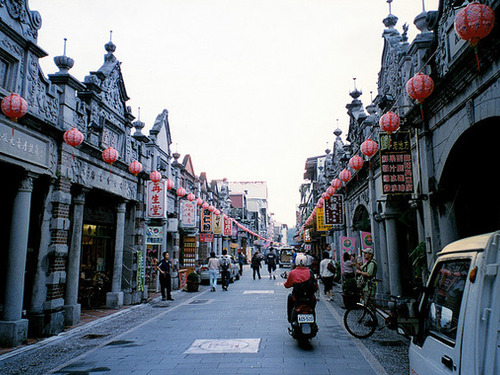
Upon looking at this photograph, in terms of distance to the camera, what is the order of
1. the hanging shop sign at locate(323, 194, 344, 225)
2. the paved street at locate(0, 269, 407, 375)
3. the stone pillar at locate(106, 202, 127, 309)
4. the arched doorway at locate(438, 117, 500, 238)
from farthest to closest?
the hanging shop sign at locate(323, 194, 344, 225) → the stone pillar at locate(106, 202, 127, 309) → the arched doorway at locate(438, 117, 500, 238) → the paved street at locate(0, 269, 407, 375)

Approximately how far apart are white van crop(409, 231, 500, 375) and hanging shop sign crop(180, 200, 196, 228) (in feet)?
62.9

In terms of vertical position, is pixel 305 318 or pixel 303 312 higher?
pixel 303 312

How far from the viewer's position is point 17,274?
8828 millimetres

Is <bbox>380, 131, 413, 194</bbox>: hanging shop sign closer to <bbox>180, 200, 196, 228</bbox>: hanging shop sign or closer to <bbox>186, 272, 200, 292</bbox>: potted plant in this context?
<bbox>186, 272, 200, 292</bbox>: potted plant

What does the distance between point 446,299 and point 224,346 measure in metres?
5.43

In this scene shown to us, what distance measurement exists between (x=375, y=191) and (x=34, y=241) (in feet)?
36.6

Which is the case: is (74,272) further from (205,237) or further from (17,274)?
(205,237)

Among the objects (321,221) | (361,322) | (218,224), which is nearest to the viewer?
(361,322)

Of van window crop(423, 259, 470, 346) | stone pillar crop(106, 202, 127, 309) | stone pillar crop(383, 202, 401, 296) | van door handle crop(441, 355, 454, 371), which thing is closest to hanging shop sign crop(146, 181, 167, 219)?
stone pillar crop(106, 202, 127, 309)

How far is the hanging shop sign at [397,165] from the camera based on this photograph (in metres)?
10.2

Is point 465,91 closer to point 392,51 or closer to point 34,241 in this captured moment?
point 392,51

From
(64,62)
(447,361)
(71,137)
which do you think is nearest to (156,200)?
(71,137)

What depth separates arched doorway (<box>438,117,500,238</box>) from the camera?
27.6 ft

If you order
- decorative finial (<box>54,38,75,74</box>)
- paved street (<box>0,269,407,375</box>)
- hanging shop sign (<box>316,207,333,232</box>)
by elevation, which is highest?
decorative finial (<box>54,38,75,74</box>)
